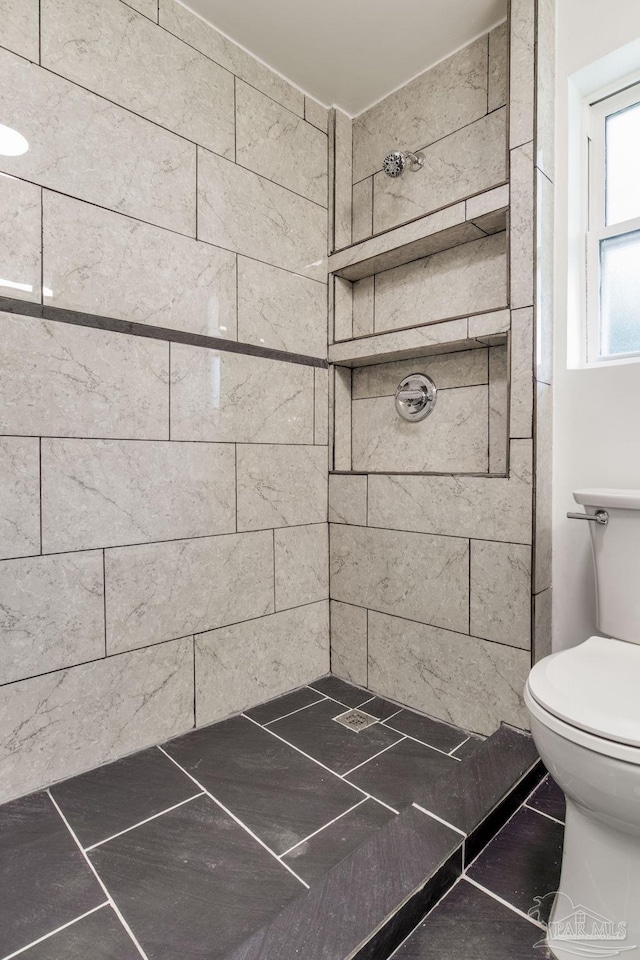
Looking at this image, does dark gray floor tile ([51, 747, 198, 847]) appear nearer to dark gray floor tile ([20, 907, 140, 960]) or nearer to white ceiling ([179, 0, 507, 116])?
dark gray floor tile ([20, 907, 140, 960])

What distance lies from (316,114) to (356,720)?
8.32 ft

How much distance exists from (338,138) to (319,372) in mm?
1062

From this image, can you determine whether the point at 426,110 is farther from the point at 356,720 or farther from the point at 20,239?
the point at 356,720

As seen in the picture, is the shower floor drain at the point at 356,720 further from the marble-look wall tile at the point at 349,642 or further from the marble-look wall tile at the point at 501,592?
the marble-look wall tile at the point at 501,592

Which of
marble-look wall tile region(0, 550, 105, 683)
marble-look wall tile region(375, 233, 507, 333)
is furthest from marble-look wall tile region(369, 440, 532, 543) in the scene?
marble-look wall tile region(0, 550, 105, 683)

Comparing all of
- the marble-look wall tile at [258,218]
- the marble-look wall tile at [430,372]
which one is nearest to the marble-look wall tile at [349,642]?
the marble-look wall tile at [430,372]

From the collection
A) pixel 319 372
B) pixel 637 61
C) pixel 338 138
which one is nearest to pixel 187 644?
pixel 319 372

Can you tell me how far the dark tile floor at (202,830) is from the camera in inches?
44.0

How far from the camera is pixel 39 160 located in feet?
5.08

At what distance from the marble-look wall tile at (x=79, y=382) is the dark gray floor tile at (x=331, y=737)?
1.15m

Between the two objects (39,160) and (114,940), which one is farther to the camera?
(39,160)

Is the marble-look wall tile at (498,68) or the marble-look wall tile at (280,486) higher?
the marble-look wall tile at (498,68)

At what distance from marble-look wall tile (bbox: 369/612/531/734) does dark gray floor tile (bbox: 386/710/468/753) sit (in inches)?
1.3

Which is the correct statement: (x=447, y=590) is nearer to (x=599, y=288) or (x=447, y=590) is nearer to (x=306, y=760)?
(x=306, y=760)
